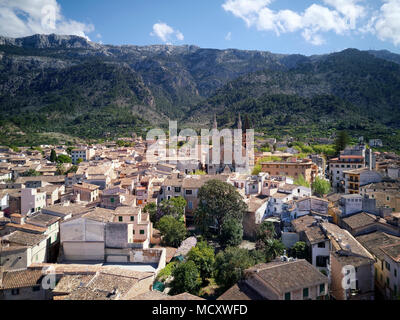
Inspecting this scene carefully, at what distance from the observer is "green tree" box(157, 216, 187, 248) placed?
2364 cm

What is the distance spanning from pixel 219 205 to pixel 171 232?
490cm

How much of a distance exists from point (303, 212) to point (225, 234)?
283 inches

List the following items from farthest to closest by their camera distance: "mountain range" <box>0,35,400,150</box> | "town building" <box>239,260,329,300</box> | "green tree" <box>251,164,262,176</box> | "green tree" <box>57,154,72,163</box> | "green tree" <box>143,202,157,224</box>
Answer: "mountain range" <box>0,35,400,150</box>, "green tree" <box>57,154,72,163</box>, "green tree" <box>251,164,262,176</box>, "green tree" <box>143,202,157,224</box>, "town building" <box>239,260,329,300</box>

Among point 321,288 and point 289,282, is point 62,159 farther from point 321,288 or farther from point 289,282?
point 321,288

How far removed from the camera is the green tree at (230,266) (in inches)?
679

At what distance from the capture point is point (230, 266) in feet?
58.6

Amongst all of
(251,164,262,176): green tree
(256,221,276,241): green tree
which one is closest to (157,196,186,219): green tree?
(256,221,276,241): green tree

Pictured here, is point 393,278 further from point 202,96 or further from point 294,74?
point 202,96

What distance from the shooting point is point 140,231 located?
22109 mm

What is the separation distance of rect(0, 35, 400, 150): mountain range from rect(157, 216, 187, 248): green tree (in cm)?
5901

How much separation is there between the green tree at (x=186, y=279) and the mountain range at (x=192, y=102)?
210ft

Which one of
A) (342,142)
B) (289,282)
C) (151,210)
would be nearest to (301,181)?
(151,210)

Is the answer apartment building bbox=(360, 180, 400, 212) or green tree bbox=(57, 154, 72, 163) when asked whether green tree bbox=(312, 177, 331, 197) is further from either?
green tree bbox=(57, 154, 72, 163)
